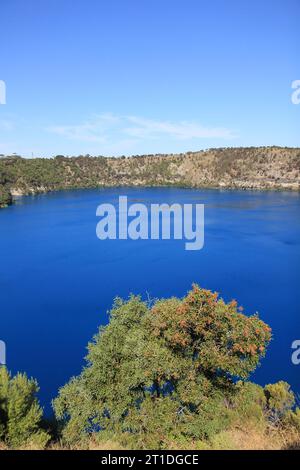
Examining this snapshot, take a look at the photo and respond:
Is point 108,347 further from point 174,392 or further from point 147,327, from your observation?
point 174,392

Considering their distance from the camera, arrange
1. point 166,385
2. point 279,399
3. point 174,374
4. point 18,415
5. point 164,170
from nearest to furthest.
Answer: point 174,374
point 18,415
point 166,385
point 279,399
point 164,170

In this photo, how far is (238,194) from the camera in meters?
126

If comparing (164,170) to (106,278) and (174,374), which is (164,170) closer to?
(106,278)

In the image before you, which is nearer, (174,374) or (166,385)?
(174,374)

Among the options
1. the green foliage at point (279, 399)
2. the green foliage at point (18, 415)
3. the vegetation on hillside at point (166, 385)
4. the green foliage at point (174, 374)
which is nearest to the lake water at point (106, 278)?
the green foliage at point (279, 399)

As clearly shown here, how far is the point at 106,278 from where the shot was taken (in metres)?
43.9

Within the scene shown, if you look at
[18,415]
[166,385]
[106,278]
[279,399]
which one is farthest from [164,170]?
[18,415]

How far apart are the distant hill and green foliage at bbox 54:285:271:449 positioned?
116 metres

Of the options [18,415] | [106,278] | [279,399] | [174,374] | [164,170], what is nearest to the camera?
[174,374]

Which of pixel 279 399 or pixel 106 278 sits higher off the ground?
pixel 279 399

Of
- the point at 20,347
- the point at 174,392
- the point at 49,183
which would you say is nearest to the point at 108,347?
the point at 174,392

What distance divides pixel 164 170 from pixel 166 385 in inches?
6175

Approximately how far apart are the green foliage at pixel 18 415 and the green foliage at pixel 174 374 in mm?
1080
